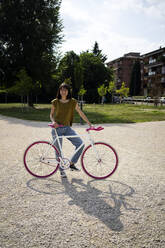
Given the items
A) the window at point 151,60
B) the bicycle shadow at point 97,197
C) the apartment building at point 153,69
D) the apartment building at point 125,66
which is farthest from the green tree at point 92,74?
the bicycle shadow at point 97,197

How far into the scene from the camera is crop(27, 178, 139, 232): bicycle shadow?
2.85m

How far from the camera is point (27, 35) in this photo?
2433 centimetres

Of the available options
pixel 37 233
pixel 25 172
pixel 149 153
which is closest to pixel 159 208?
pixel 37 233

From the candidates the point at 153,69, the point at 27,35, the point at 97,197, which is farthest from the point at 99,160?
the point at 153,69

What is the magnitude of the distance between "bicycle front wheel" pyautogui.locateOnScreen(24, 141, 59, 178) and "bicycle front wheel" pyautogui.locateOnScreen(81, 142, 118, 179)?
1.93ft

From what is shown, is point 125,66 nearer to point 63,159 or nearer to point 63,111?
point 63,111

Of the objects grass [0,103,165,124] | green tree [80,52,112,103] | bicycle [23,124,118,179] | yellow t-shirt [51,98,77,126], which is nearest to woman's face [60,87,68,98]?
yellow t-shirt [51,98,77,126]

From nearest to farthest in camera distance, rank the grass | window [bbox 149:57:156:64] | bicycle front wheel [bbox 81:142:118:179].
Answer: bicycle front wheel [bbox 81:142:118:179]
the grass
window [bbox 149:57:156:64]

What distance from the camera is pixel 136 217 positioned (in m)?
2.86

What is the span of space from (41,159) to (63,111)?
1033 mm

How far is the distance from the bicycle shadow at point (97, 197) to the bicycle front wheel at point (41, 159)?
0.22 metres

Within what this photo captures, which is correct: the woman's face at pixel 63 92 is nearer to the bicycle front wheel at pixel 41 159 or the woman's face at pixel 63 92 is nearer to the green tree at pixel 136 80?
the bicycle front wheel at pixel 41 159

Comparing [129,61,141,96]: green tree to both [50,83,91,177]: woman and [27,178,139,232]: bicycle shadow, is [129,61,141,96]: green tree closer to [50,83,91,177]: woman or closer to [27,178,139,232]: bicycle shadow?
[50,83,91,177]: woman

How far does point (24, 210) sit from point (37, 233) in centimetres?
58
